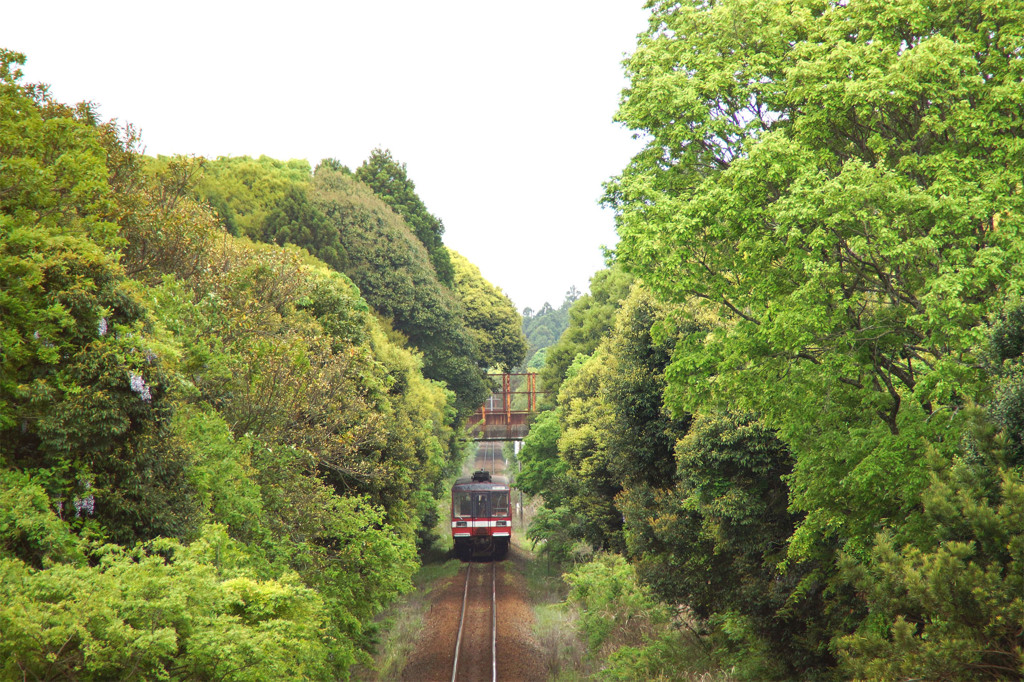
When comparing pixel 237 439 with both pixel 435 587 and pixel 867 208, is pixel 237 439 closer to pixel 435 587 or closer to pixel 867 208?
pixel 867 208

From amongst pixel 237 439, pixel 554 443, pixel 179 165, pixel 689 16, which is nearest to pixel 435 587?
pixel 554 443

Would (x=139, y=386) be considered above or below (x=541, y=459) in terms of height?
above

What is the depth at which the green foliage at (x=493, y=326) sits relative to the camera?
51.5 metres

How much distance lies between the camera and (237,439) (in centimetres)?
1454

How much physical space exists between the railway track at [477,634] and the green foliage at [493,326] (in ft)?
73.4

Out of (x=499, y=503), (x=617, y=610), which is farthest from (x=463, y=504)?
(x=617, y=610)

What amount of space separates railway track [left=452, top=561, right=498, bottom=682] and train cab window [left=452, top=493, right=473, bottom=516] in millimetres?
3080

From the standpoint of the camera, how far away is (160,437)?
10.5m

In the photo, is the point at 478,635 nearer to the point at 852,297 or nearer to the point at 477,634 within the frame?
the point at 477,634

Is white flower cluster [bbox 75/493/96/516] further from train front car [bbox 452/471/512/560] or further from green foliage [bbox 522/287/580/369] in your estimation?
green foliage [bbox 522/287/580/369]

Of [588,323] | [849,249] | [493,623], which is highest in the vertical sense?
[588,323]

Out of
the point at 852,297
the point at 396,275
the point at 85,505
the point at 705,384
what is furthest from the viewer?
the point at 396,275

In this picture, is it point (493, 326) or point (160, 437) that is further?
point (493, 326)

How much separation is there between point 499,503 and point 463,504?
153 cm
